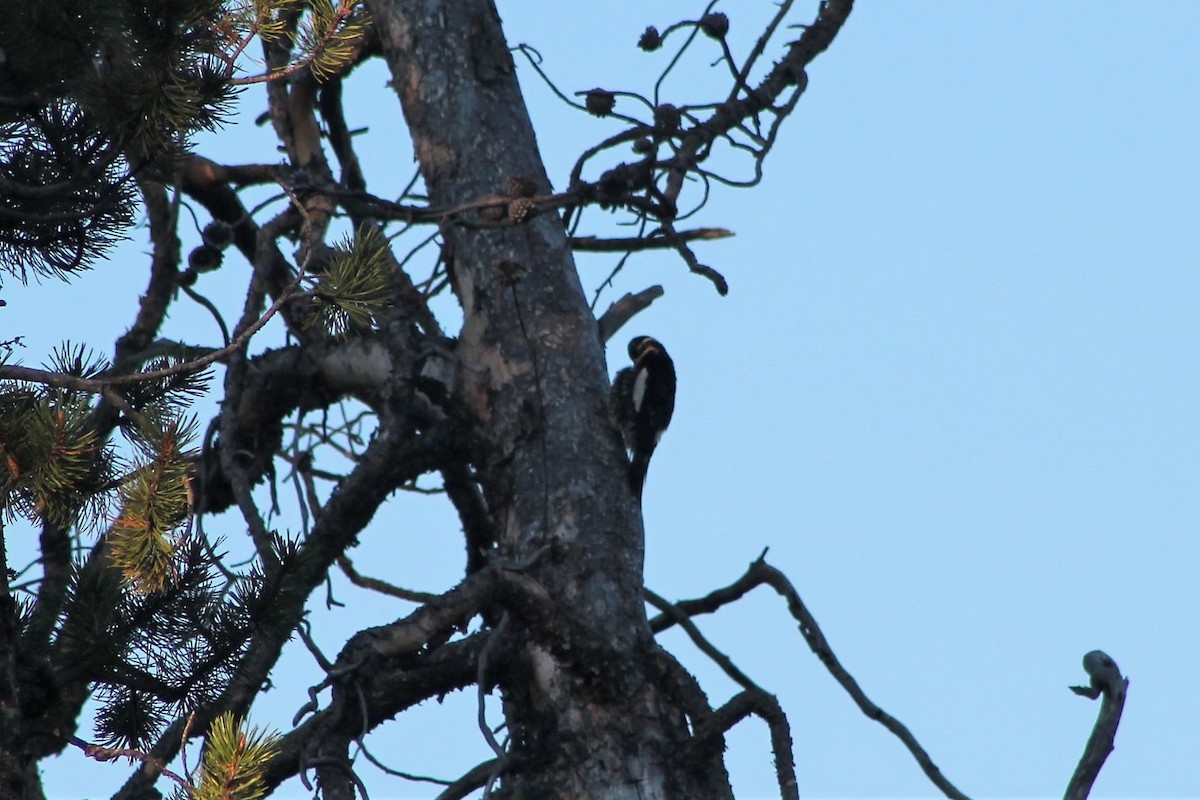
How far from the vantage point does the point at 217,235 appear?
5668 mm

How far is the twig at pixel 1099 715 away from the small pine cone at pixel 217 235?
3.67 meters

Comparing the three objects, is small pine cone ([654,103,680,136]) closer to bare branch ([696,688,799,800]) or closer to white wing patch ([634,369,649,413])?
bare branch ([696,688,799,800])

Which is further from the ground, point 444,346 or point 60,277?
point 444,346

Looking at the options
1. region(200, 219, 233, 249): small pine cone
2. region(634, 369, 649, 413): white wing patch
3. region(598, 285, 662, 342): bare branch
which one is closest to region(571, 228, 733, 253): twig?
region(598, 285, 662, 342): bare branch

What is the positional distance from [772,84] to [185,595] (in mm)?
2575

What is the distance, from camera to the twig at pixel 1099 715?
10.7 ft

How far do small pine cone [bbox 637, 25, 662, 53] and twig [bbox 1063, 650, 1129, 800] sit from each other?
7.98ft

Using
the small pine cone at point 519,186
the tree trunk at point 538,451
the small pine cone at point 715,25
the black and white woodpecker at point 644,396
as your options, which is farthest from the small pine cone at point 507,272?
the small pine cone at point 715,25

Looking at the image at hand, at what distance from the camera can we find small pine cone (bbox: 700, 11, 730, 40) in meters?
4.72

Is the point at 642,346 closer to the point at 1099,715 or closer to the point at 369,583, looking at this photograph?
the point at 369,583

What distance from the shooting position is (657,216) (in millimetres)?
4234

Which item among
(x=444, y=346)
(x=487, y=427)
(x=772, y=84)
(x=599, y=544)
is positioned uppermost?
(x=772, y=84)

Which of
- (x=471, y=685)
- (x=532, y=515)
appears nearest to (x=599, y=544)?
(x=532, y=515)

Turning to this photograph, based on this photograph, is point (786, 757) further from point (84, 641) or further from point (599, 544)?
point (84, 641)
